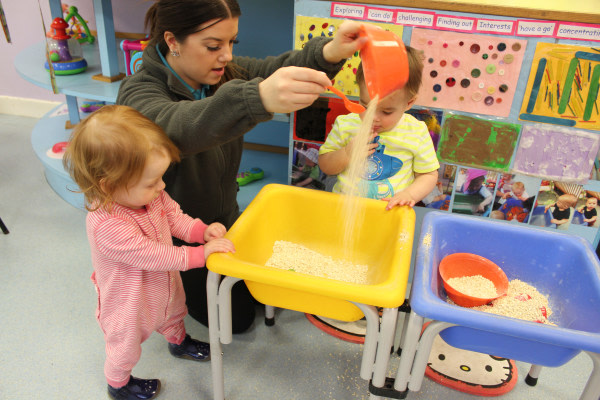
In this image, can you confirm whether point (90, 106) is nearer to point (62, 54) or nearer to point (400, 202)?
point (62, 54)

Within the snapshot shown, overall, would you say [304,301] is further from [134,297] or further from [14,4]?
[14,4]

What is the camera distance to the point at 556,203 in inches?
55.3

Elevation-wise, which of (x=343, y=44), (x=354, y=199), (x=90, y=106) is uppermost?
(x=343, y=44)

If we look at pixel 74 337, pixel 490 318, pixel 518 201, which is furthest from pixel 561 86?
pixel 74 337

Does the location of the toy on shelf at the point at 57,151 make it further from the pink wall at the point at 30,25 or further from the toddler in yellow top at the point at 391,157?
the toddler in yellow top at the point at 391,157

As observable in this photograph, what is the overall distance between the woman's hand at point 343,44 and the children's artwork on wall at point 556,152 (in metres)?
0.64

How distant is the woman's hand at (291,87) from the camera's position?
0.74m

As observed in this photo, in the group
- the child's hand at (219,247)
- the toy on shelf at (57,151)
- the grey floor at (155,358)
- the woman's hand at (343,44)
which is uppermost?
the woman's hand at (343,44)

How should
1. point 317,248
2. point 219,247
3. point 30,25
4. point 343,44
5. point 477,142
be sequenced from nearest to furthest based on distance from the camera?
point 219,247, point 343,44, point 317,248, point 477,142, point 30,25

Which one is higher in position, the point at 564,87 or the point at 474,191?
the point at 564,87

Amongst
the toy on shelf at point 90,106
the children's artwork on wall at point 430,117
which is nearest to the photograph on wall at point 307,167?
the children's artwork on wall at point 430,117

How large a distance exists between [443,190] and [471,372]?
58 centimetres

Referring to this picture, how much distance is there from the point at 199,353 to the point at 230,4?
99 cm

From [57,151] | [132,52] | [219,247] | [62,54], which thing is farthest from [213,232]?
[62,54]
